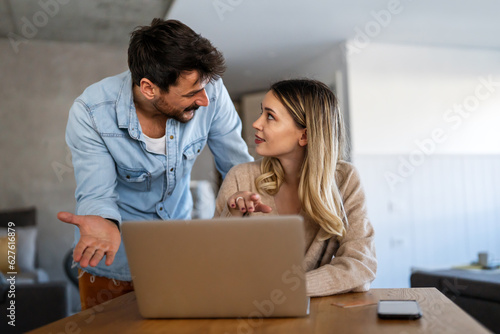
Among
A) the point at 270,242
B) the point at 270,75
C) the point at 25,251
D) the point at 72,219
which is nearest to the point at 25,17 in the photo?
the point at 25,251

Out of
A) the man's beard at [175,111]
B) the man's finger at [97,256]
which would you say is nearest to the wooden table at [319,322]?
the man's finger at [97,256]

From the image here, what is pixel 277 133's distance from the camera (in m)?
1.77

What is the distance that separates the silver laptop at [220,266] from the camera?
979 mm

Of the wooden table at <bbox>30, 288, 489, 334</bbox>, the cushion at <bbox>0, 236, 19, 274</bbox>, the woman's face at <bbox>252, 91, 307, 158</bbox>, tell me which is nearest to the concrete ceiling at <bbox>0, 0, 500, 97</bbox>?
the cushion at <bbox>0, 236, 19, 274</bbox>

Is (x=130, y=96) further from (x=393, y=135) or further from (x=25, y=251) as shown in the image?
(x=393, y=135)

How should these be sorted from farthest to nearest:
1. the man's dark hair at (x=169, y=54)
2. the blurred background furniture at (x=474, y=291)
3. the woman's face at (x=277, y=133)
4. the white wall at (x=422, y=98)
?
the white wall at (x=422, y=98), the blurred background furniture at (x=474, y=291), the woman's face at (x=277, y=133), the man's dark hair at (x=169, y=54)

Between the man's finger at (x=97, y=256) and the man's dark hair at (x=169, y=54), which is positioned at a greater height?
the man's dark hair at (x=169, y=54)

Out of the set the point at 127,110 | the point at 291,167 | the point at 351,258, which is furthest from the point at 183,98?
the point at 351,258

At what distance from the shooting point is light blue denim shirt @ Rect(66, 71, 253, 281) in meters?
1.69

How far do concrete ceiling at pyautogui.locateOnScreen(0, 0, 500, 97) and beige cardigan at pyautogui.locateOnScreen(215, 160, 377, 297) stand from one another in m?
2.62

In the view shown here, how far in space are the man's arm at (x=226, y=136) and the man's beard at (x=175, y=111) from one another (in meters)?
0.21

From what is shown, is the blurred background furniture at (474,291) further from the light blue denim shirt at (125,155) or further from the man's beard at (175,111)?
→ the man's beard at (175,111)

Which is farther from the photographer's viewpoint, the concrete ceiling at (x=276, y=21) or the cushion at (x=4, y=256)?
the cushion at (x=4, y=256)

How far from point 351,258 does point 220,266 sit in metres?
0.48
